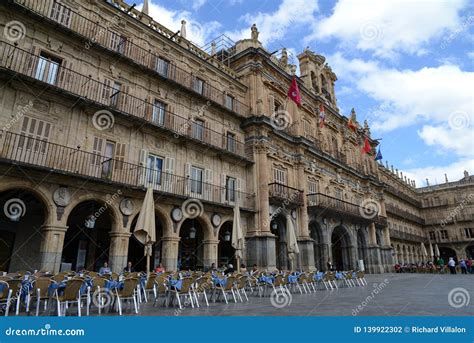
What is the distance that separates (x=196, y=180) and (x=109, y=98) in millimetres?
5596

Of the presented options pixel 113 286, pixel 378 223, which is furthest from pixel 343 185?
→ pixel 113 286

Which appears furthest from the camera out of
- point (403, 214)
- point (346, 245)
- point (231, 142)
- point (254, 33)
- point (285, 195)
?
point (403, 214)

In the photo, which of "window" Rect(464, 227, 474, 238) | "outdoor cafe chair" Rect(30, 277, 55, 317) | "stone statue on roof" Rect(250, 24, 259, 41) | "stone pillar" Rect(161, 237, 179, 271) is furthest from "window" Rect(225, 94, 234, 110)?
"window" Rect(464, 227, 474, 238)

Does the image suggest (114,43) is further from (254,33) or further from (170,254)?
(254,33)

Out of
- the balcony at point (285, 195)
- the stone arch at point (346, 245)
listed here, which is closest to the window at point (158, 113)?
the balcony at point (285, 195)

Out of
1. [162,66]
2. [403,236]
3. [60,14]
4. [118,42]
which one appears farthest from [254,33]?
[403,236]

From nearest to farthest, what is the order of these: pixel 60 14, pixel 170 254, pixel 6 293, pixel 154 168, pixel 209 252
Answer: pixel 6 293 < pixel 60 14 < pixel 170 254 < pixel 154 168 < pixel 209 252

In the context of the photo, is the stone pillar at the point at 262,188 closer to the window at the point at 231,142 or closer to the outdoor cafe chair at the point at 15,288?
the window at the point at 231,142

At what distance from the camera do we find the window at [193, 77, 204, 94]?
17658 mm

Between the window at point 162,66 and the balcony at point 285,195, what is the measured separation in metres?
8.75

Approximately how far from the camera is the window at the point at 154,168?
14195 mm

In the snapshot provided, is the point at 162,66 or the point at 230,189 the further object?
the point at 230,189

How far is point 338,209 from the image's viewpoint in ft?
78.5

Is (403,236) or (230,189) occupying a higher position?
(230,189)
